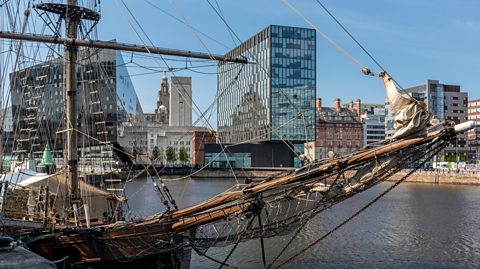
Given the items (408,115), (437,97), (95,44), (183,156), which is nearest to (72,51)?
(95,44)

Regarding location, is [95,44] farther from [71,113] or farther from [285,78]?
[285,78]

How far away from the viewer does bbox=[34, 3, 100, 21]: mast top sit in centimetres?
2300

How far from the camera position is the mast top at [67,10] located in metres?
23.0

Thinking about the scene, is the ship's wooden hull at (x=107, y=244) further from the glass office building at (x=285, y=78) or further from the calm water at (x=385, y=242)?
the glass office building at (x=285, y=78)

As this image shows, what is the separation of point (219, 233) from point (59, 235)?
191 inches

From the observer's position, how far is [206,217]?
1541 cm

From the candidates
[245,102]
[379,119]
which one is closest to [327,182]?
[245,102]

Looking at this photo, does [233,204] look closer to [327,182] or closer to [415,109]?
[327,182]

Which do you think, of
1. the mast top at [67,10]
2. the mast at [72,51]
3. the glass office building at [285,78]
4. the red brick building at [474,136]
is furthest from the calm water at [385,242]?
the red brick building at [474,136]

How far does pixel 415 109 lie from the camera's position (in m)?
13.7

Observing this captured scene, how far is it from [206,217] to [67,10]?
12.2 meters

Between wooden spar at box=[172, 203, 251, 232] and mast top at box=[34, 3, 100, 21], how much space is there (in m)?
11.5

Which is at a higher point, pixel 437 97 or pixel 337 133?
pixel 437 97

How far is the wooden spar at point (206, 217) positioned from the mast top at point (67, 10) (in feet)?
37.7
